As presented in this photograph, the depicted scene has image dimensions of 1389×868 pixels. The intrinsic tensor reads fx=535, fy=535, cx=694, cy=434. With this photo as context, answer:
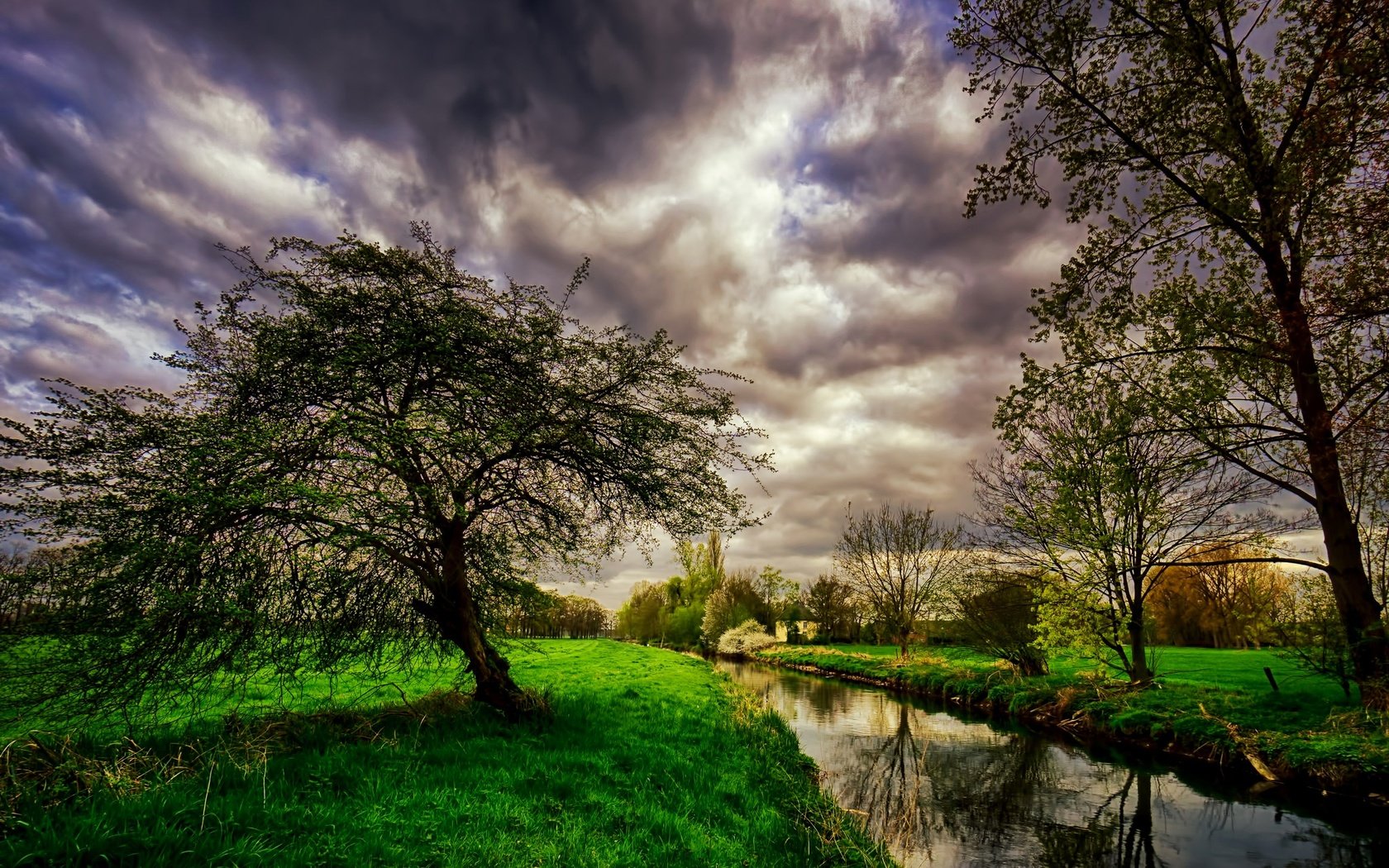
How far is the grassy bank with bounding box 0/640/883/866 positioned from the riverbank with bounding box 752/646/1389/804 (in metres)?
10.5

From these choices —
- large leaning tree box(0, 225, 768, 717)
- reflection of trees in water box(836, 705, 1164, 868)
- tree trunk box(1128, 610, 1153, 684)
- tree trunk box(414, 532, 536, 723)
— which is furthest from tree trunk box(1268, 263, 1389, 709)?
tree trunk box(414, 532, 536, 723)

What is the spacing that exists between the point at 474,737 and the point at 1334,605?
1919 centimetres

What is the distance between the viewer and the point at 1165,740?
48.1 feet

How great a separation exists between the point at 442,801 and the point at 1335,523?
674 inches

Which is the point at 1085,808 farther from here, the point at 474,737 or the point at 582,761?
the point at 474,737

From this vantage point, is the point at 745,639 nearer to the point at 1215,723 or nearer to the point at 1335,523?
the point at 1215,723

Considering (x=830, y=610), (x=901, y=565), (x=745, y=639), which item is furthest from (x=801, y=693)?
(x=830, y=610)

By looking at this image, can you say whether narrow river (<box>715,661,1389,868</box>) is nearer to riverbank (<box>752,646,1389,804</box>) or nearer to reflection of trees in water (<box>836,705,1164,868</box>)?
reflection of trees in water (<box>836,705,1164,868</box>)

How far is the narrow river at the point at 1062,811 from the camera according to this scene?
342 inches

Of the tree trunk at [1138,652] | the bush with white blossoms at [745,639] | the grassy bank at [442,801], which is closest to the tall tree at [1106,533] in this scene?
the tree trunk at [1138,652]

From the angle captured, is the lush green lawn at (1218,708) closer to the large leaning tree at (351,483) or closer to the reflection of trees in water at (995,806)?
the reflection of trees in water at (995,806)

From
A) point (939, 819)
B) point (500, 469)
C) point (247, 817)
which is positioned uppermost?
point (500, 469)

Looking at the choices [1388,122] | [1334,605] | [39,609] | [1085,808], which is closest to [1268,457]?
[1334,605]

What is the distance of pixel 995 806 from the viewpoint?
11.0 metres
